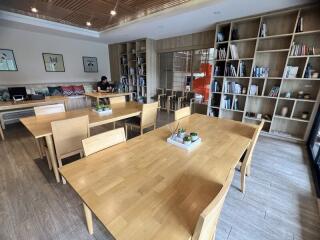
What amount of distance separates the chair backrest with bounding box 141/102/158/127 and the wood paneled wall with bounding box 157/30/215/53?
105 inches

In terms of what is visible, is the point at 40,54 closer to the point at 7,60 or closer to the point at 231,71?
the point at 7,60

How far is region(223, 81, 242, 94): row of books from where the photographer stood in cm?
371

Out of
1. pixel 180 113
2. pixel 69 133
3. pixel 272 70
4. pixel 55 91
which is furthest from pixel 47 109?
pixel 272 70

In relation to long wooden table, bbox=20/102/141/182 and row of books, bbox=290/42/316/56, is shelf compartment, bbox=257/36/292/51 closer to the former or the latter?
row of books, bbox=290/42/316/56

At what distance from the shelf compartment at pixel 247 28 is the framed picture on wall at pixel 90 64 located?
5.14 metres

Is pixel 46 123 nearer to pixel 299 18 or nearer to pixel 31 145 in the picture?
pixel 31 145

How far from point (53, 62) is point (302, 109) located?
7.04m

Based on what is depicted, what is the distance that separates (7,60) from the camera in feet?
14.6

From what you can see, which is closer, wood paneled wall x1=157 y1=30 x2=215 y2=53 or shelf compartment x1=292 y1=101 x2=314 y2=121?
shelf compartment x1=292 y1=101 x2=314 y2=121

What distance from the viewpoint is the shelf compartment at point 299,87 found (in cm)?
301

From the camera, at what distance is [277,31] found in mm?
3195

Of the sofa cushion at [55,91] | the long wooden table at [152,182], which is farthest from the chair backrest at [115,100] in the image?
the sofa cushion at [55,91]

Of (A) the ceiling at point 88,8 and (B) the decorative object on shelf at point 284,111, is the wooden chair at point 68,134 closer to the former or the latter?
(A) the ceiling at point 88,8

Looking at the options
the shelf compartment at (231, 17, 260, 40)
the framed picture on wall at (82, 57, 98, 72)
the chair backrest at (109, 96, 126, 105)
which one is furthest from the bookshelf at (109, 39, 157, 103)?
the shelf compartment at (231, 17, 260, 40)
